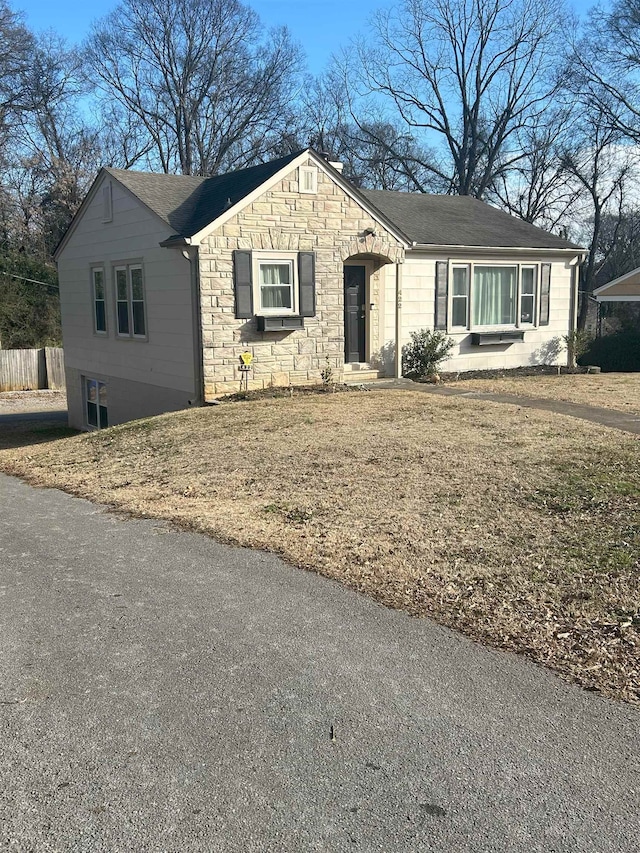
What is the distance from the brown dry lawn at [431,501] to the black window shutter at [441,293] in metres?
4.93

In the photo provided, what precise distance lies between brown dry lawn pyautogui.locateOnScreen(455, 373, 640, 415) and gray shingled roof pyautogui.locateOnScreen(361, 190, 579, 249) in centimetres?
328

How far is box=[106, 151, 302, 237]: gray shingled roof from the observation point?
14500mm

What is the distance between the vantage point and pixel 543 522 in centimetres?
648

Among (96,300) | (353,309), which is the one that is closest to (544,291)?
(353,309)

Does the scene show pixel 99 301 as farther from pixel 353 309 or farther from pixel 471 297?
pixel 471 297

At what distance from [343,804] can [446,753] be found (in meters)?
0.58

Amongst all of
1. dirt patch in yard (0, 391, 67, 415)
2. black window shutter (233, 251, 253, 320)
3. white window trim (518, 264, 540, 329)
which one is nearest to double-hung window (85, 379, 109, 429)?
dirt patch in yard (0, 391, 67, 415)

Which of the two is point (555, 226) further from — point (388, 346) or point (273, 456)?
point (273, 456)

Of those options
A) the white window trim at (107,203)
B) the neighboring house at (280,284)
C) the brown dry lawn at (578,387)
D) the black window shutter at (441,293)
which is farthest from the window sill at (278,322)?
the white window trim at (107,203)

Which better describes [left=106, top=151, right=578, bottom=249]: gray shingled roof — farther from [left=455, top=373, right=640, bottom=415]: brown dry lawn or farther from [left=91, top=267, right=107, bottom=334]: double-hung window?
[left=455, top=373, right=640, bottom=415]: brown dry lawn

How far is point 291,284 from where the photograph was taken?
48.8 feet

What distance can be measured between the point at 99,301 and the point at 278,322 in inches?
248

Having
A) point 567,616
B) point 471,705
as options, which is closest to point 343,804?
point 471,705

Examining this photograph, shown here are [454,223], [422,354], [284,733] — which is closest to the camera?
[284,733]
